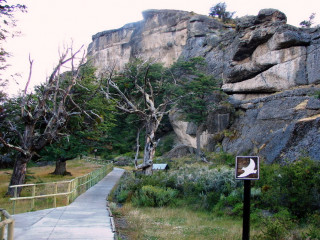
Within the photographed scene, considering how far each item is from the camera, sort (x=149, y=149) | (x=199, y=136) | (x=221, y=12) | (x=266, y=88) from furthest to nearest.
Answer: (x=221, y=12) < (x=199, y=136) < (x=266, y=88) < (x=149, y=149)

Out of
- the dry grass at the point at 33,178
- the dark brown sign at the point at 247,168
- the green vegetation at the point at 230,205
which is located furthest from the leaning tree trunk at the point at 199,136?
the dark brown sign at the point at 247,168

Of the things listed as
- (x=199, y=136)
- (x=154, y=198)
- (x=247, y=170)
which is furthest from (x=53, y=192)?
(x=199, y=136)

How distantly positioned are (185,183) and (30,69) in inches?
414

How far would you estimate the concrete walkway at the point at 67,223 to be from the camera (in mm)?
8125

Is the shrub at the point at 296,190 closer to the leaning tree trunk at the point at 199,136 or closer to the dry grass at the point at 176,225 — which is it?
the dry grass at the point at 176,225

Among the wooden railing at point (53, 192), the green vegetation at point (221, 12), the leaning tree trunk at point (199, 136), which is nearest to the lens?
the wooden railing at point (53, 192)

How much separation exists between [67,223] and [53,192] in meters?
7.03

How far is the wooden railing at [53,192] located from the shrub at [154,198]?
3117 mm

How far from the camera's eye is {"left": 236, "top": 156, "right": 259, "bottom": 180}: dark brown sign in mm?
5881

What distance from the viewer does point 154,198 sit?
14867mm

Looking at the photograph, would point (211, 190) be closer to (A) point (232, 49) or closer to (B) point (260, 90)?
(B) point (260, 90)

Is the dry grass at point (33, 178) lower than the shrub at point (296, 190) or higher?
lower

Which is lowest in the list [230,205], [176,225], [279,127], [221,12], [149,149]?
[176,225]

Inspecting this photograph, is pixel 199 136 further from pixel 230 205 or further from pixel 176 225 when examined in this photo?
pixel 176 225
